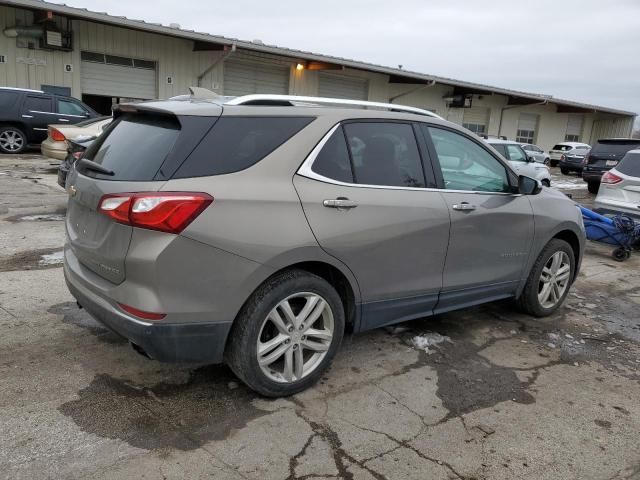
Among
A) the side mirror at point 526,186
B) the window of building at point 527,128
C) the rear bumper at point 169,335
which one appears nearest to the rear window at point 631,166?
the side mirror at point 526,186

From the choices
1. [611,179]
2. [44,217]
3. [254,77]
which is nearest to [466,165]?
[44,217]

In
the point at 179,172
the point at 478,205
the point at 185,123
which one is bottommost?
the point at 478,205

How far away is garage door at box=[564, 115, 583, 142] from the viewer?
37469 millimetres

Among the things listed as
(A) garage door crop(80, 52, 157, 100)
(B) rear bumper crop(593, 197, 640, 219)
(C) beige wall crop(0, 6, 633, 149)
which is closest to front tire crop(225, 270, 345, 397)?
(B) rear bumper crop(593, 197, 640, 219)

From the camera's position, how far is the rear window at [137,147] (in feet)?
9.32

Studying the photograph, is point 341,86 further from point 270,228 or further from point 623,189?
point 270,228

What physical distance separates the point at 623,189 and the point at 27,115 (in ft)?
45.9

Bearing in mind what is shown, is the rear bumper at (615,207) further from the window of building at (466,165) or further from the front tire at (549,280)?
the window of building at (466,165)

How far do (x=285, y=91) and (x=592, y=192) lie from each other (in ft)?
40.3

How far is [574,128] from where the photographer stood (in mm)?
38188

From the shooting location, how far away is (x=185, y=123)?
2.87m

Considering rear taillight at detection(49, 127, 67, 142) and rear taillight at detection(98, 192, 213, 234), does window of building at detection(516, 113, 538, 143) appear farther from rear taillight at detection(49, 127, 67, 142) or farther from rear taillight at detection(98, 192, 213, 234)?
rear taillight at detection(98, 192, 213, 234)

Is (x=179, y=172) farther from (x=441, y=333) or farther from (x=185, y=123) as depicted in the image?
(x=441, y=333)

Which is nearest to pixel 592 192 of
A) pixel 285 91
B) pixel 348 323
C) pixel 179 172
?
pixel 285 91
